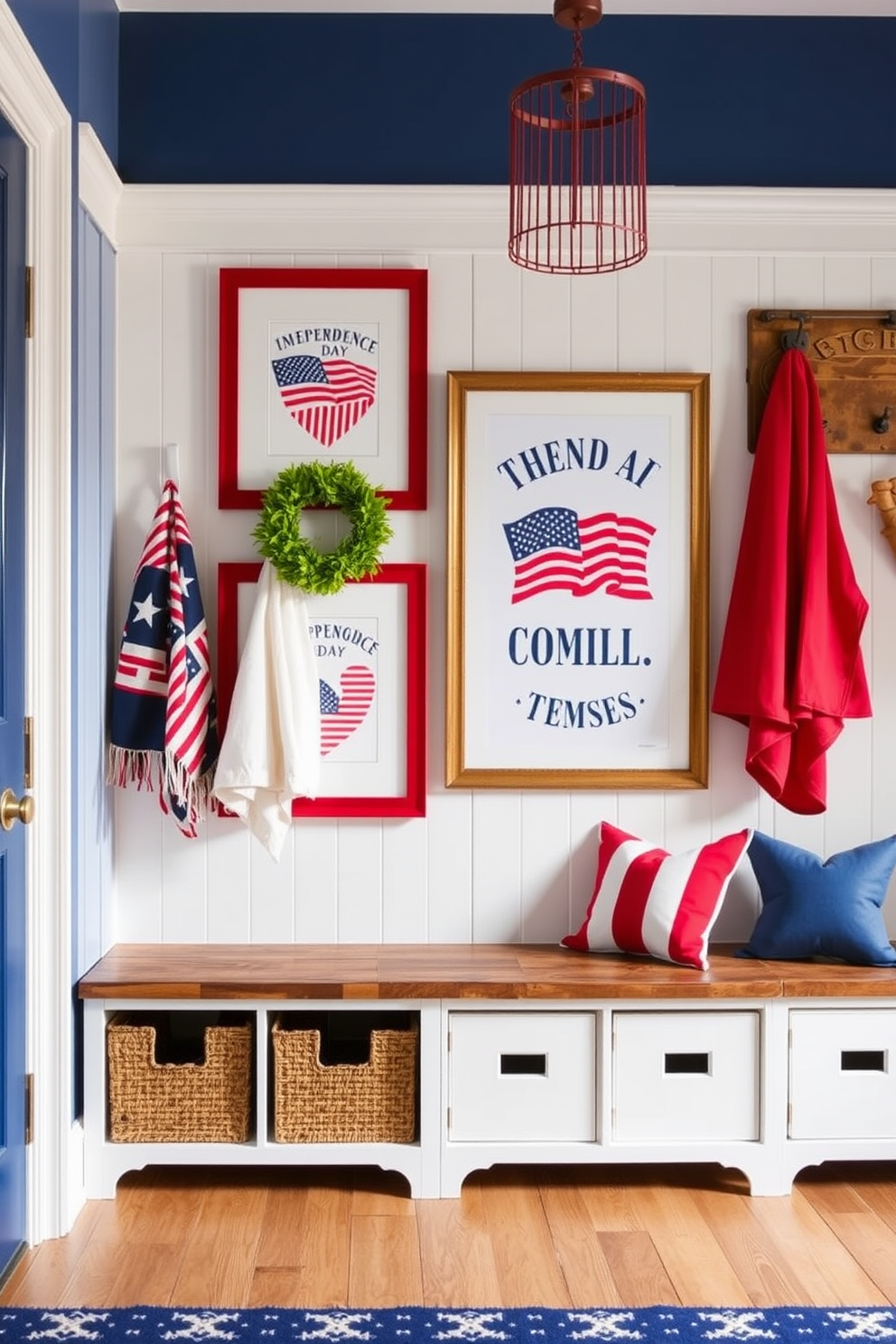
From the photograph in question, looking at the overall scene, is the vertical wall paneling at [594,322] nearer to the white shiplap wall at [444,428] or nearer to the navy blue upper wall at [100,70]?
the white shiplap wall at [444,428]

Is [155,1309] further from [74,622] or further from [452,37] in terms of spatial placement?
[452,37]

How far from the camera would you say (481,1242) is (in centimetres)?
255

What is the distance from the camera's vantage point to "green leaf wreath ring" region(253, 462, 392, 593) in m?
→ 2.97

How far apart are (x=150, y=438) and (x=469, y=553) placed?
83cm

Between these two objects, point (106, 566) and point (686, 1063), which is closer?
point (686, 1063)

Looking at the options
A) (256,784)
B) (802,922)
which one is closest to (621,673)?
(802,922)

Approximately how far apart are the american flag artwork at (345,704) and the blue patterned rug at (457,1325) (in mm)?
1290

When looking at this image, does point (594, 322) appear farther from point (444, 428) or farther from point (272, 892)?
point (272, 892)

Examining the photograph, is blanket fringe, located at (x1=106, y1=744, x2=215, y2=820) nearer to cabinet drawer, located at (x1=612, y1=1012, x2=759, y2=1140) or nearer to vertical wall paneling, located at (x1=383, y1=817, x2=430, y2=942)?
vertical wall paneling, located at (x1=383, y1=817, x2=430, y2=942)

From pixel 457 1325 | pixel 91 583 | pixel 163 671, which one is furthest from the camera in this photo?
pixel 163 671

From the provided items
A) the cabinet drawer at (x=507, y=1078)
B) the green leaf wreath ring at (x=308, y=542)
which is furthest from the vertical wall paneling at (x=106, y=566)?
the cabinet drawer at (x=507, y=1078)

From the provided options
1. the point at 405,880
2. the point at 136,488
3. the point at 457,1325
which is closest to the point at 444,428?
the point at 136,488

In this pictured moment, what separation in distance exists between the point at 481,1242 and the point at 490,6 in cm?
281

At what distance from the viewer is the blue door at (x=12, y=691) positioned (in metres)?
2.36
